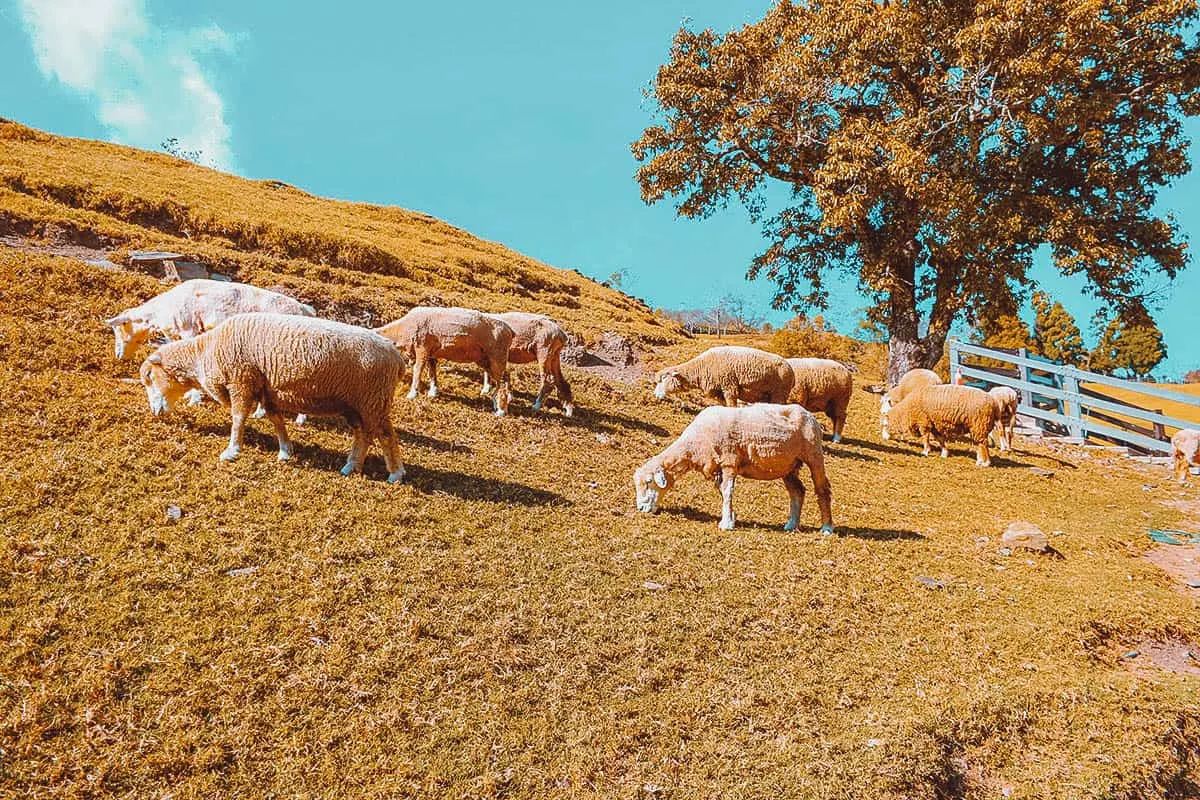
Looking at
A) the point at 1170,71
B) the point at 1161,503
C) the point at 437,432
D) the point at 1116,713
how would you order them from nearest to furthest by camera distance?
the point at 1116,713
the point at 437,432
the point at 1161,503
the point at 1170,71

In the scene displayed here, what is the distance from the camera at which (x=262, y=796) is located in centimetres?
410

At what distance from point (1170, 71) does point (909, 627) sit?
22.9m

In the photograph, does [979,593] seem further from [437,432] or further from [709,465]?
[437,432]

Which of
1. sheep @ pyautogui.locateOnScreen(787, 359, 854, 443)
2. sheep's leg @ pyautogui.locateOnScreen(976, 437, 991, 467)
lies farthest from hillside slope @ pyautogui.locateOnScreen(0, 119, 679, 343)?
sheep's leg @ pyautogui.locateOnScreen(976, 437, 991, 467)

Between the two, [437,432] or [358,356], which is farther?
[437,432]

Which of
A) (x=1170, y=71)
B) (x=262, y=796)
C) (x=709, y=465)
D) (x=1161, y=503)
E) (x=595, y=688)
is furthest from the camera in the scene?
(x=1170, y=71)

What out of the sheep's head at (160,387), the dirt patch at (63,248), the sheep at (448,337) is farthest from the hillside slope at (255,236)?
the sheep's head at (160,387)

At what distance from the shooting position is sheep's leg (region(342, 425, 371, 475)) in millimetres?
8492

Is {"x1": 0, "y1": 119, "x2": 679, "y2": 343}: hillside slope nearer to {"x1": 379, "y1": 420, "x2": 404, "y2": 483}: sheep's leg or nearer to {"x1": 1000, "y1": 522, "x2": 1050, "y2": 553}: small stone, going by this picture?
{"x1": 379, "y1": 420, "x2": 404, "y2": 483}: sheep's leg

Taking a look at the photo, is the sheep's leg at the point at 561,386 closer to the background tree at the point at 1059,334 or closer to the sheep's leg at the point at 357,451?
the sheep's leg at the point at 357,451

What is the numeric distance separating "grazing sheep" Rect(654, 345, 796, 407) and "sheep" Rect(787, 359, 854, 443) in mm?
1364

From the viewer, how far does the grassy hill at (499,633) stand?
15.0 feet

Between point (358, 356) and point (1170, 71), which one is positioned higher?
point (1170, 71)

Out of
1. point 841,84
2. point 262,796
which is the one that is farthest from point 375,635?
point 841,84
